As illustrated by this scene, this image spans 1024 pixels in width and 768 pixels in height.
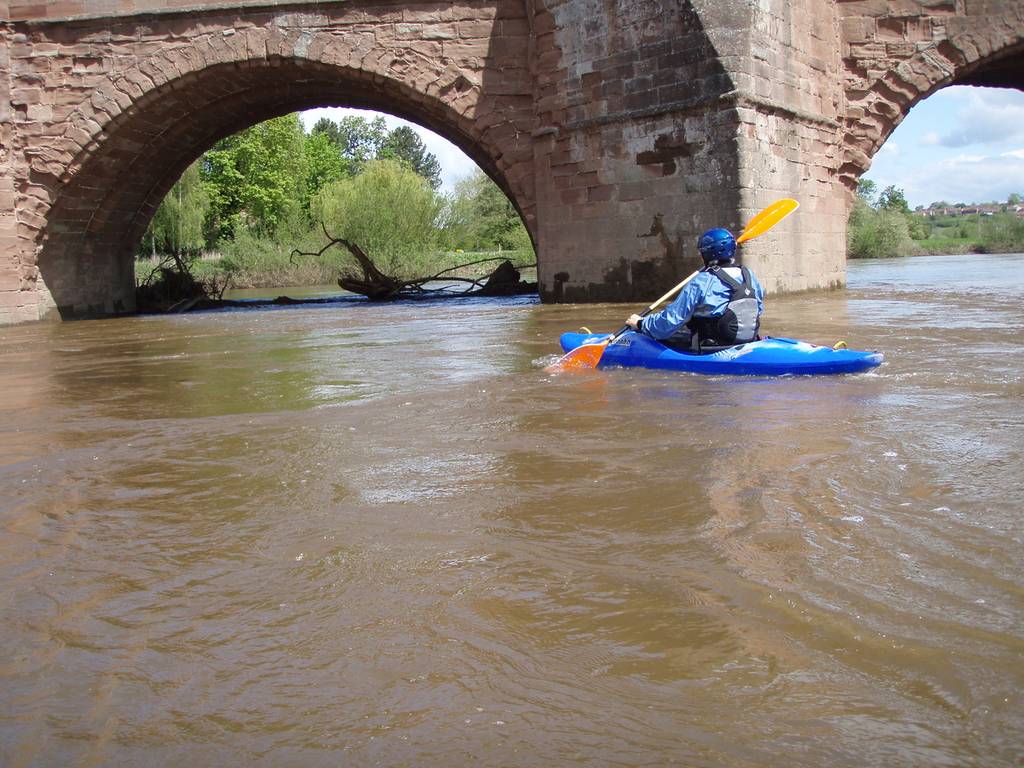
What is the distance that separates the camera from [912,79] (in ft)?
42.8

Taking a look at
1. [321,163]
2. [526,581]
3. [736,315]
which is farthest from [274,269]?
[526,581]

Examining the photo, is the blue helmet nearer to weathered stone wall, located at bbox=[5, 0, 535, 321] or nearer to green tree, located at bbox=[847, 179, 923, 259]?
weathered stone wall, located at bbox=[5, 0, 535, 321]

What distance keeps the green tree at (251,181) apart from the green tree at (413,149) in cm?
4074

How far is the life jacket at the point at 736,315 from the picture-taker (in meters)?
6.05

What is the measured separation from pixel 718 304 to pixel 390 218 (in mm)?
26167

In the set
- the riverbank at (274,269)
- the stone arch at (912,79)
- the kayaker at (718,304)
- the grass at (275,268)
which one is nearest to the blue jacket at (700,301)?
the kayaker at (718,304)

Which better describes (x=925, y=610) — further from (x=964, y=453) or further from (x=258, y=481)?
(x=258, y=481)

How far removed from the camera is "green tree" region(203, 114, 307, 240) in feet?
133

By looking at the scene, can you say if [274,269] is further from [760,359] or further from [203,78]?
[760,359]

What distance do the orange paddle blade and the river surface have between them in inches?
48.1

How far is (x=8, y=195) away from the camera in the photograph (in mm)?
14070

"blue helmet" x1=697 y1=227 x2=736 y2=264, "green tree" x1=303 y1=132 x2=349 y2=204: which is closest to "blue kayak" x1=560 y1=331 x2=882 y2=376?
"blue helmet" x1=697 y1=227 x2=736 y2=264

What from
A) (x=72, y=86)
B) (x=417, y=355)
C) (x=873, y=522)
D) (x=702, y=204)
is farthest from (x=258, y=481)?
(x=72, y=86)

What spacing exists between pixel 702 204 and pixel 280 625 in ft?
33.1
